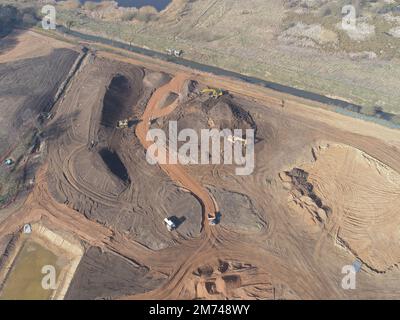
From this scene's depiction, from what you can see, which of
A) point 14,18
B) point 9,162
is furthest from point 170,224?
point 14,18

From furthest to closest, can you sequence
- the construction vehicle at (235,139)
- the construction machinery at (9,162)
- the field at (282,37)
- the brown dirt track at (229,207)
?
the field at (282,37), the construction vehicle at (235,139), the construction machinery at (9,162), the brown dirt track at (229,207)

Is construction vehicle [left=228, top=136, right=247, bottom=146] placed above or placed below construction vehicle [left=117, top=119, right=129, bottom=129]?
below

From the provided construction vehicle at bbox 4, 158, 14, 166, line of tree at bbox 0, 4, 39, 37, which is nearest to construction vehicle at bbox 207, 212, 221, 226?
construction vehicle at bbox 4, 158, 14, 166

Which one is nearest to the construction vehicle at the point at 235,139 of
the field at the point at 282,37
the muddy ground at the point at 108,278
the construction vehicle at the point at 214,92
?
the construction vehicle at the point at 214,92

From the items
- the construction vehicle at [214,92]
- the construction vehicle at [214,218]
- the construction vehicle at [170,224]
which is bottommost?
the construction vehicle at [214,218]

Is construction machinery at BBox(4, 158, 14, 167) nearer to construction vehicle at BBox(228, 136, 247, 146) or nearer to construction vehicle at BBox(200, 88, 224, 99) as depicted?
construction vehicle at BBox(200, 88, 224, 99)

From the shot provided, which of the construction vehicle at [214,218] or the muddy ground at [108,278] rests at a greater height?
the construction vehicle at [214,218]

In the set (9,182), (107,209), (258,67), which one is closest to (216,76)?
(258,67)

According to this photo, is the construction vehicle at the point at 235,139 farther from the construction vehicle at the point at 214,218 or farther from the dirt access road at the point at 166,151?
the construction vehicle at the point at 214,218
